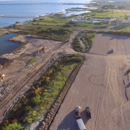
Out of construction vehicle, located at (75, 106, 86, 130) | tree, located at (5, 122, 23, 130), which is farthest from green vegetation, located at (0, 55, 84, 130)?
construction vehicle, located at (75, 106, 86, 130)

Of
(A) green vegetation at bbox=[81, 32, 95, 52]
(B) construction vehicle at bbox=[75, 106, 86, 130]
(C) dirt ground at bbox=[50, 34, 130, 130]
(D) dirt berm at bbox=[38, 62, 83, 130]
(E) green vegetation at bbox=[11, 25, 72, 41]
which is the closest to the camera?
(B) construction vehicle at bbox=[75, 106, 86, 130]

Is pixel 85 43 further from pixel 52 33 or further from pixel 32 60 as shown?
pixel 32 60

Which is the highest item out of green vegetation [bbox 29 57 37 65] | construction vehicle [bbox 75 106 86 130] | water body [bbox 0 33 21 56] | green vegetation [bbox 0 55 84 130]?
water body [bbox 0 33 21 56]

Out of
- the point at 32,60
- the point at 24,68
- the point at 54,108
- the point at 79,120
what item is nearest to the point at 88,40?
the point at 32,60

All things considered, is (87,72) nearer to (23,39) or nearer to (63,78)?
(63,78)

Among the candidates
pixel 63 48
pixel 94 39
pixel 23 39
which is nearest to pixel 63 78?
pixel 63 48

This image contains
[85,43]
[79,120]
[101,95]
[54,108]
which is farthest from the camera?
[85,43]

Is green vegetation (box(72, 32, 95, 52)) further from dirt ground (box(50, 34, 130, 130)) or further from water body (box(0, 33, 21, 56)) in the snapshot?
water body (box(0, 33, 21, 56))
